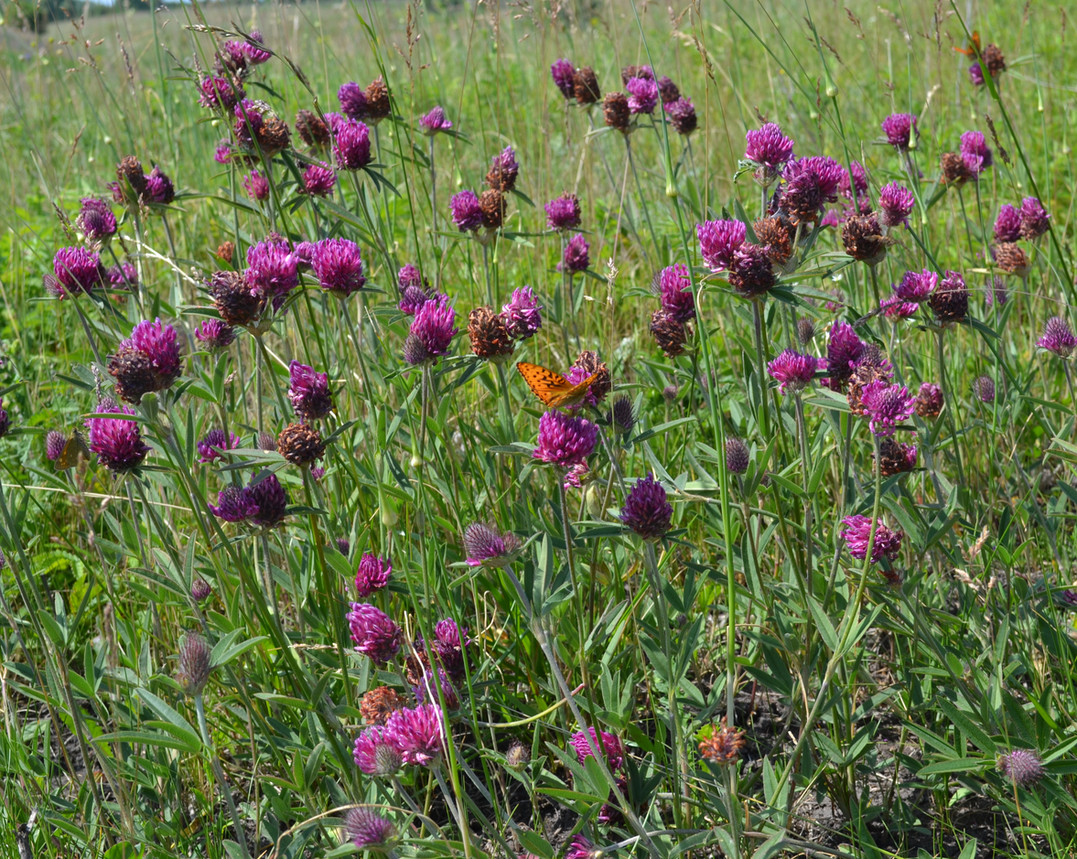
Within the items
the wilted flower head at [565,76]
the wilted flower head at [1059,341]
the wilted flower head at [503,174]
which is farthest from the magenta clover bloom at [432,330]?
the wilted flower head at [565,76]

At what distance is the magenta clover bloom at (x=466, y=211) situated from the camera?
236 cm

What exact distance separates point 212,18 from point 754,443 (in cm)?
333

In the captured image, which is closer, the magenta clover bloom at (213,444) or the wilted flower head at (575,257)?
the magenta clover bloom at (213,444)

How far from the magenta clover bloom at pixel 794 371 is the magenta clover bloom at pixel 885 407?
177mm

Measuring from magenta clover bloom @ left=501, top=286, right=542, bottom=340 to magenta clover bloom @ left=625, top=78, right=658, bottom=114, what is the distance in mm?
1242

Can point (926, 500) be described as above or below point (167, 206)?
below

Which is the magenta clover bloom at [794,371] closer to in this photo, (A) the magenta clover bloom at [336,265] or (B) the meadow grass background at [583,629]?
(B) the meadow grass background at [583,629]

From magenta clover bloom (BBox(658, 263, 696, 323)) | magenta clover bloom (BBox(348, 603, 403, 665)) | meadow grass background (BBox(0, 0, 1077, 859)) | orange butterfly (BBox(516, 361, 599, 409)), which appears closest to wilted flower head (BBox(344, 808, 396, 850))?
meadow grass background (BBox(0, 0, 1077, 859))

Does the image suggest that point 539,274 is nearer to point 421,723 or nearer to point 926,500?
point 926,500

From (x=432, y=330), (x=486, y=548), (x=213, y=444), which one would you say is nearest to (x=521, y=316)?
(x=432, y=330)

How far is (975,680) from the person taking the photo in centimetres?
159

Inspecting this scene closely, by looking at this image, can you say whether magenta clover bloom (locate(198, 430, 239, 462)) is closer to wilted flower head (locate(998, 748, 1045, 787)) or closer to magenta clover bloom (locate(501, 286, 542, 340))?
magenta clover bloom (locate(501, 286, 542, 340))

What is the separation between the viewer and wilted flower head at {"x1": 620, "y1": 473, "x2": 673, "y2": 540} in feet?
4.69

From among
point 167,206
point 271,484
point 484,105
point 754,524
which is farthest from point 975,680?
point 484,105
